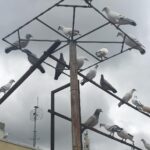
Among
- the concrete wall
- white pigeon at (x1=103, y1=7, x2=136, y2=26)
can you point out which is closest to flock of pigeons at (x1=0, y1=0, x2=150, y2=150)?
white pigeon at (x1=103, y1=7, x2=136, y2=26)

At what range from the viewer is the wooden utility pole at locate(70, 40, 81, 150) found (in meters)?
6.35

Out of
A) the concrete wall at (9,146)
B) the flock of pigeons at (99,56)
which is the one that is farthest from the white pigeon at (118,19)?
the concrete wall at (9,146)

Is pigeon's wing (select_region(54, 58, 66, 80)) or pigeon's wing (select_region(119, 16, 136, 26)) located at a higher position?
pigeon's wing (select_region(119, 16, 136, 26))

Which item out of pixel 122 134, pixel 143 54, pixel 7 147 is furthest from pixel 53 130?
pixel 7 147

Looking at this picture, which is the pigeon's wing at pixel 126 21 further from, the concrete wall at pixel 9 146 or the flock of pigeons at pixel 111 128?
the concrete wall at pixel 9 146

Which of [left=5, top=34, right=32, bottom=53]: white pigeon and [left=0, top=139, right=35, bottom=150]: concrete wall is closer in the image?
[left=5, top=34, right=32, bottom=53]: white pigeon

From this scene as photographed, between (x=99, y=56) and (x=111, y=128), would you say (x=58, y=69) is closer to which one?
(x=99, y=56)

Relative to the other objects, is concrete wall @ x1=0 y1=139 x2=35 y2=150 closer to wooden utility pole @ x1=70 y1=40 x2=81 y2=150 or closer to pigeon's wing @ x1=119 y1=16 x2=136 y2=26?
pigeon's wing @ x1=119 y1=16 x2=136 y2=26

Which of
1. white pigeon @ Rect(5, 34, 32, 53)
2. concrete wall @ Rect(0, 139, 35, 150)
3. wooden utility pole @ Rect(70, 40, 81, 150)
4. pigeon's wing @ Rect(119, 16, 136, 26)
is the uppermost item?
concrete wall @ Rect(0, 139, 35, 150)

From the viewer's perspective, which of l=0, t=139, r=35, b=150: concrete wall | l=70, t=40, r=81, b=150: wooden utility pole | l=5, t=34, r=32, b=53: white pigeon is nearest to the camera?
l=70, t=40, r=81, b=150: wooden utility pole

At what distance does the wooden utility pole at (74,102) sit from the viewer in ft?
20.8

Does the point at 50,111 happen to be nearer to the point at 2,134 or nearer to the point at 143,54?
the point at 143,54

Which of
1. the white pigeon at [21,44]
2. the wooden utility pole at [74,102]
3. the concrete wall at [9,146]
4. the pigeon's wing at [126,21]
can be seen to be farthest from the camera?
the concrete wall at [9,146]

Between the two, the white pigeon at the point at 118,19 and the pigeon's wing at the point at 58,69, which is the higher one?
the white pigeon at the point at 118,19
